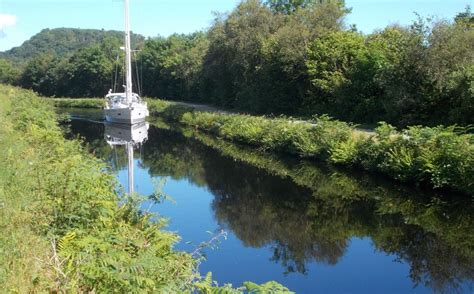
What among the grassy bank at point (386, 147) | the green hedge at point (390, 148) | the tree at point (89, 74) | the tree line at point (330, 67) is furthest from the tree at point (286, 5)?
the tree at point (89, 74)

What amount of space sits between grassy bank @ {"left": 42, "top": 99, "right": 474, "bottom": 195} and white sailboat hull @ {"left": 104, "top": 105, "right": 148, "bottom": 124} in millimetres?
13145

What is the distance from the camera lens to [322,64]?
3350 centimetres

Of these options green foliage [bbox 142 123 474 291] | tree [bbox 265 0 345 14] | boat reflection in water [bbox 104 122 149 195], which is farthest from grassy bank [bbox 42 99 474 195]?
tree [bbox 265 0 345 14]

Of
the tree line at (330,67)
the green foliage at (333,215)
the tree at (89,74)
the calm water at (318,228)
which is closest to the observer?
the calm water at (318,228)

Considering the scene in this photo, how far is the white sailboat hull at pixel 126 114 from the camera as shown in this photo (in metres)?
42.4

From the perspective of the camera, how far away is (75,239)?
7.03 metres

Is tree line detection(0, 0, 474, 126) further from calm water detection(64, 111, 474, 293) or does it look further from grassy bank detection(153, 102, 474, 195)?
calm water detection(64, 111, 474, 293)

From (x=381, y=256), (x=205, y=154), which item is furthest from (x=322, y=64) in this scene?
(x=381, y=256)

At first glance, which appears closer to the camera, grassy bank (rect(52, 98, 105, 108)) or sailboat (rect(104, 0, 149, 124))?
sailboat (rect(104, 0, 149, 124))

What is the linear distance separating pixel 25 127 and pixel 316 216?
10725 mm

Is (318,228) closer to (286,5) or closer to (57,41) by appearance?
(286,5)

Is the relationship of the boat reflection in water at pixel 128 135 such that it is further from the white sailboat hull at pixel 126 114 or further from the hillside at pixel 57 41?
the hillside at pixel 57 41

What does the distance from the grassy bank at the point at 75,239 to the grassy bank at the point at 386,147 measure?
10.4m

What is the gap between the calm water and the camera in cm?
1053
